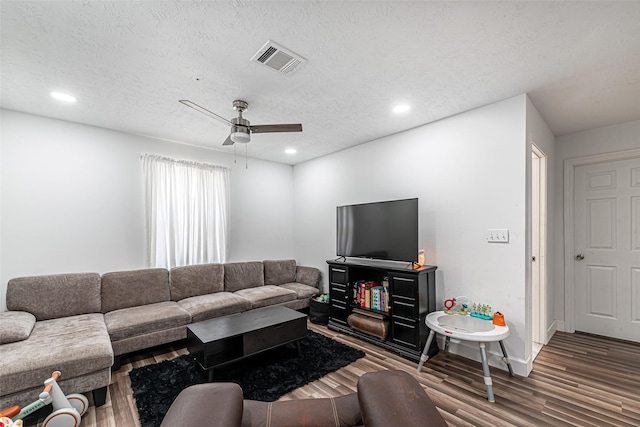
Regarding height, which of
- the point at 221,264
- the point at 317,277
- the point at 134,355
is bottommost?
the point at 134,355

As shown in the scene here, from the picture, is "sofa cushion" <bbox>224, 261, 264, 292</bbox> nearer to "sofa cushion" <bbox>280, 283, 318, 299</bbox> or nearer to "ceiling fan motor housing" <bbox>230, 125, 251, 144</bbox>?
"sofa cushion" <bbox>280, 283, 318, 299</bbox>

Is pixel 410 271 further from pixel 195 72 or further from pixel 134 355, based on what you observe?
pixel 134 355

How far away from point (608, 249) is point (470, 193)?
6.98 feet

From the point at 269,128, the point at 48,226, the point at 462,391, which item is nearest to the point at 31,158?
the point at 48,226

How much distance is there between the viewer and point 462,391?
226 cm

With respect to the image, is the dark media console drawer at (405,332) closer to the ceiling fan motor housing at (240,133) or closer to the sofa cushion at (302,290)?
the sofa cushion at (302,290)

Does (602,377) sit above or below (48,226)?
below

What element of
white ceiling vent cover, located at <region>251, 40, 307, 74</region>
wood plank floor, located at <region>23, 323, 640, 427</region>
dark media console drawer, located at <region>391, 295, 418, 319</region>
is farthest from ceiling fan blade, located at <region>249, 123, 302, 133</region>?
wood plank floor, located at <region>23, 323, 640, 427</region>

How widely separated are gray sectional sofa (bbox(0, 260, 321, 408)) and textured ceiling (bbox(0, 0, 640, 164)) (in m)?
1.89

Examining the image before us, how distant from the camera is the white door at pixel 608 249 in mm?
3203

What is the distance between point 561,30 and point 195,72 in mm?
2536

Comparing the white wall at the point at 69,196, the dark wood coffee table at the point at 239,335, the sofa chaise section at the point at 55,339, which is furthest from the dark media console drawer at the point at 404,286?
the white wall at the point at 69,196

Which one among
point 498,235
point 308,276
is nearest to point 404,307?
point 498,235

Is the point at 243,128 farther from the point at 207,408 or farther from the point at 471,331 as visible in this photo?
the point at 471,331
